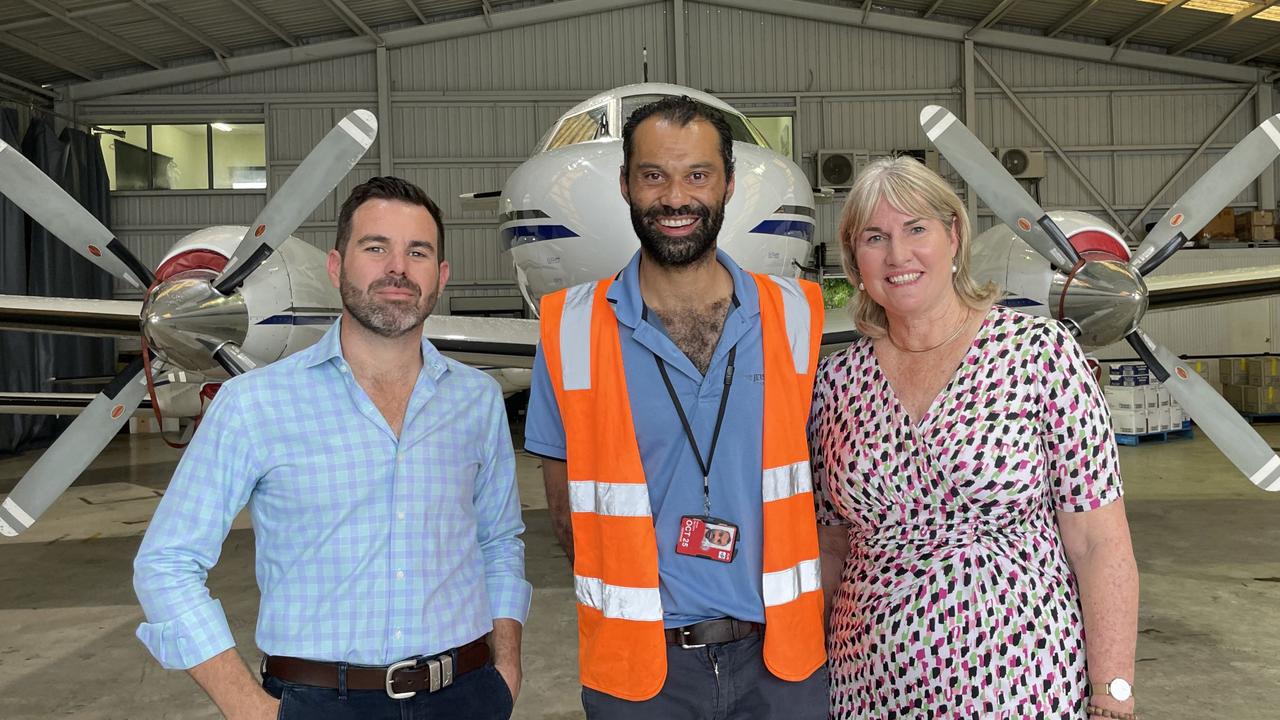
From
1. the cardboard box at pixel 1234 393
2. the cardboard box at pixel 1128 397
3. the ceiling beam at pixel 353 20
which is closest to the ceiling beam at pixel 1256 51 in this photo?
the cardboard box at pixel 1234 393

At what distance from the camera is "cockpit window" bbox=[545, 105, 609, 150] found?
6316 mm

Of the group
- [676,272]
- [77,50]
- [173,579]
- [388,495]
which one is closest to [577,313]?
[676,272]

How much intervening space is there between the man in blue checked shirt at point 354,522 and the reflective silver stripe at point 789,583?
22.7 inches

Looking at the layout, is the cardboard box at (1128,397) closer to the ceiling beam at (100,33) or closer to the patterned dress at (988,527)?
the patterned dress at (988,527)

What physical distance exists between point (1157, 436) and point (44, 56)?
20103 mm

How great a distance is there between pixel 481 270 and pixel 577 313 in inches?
675

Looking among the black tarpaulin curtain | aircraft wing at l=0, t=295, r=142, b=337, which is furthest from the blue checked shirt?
the black tarpaulin curtain

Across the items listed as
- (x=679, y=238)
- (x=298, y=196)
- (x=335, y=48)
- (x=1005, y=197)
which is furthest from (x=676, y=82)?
(x=679, y=238)

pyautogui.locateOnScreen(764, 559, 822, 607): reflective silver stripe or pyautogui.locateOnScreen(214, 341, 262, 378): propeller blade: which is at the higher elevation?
pyautogui.locateOnScreen(214, 341, 262, 378): propeller blade

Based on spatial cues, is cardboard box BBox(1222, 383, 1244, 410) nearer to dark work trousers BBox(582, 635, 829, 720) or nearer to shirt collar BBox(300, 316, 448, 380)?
dark work trousers BBox(582, 635, 829, 720)

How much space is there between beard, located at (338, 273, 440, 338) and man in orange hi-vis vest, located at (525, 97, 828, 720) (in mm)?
328

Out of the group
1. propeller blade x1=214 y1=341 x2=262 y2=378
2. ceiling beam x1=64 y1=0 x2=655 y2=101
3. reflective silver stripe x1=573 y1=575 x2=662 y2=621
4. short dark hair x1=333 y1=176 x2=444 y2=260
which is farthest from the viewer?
ceiling beam x1=64 y1=0 x2=655 y2=101

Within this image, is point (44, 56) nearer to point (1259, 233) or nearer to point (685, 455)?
point (685, 455)

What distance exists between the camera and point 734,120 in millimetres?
6633
